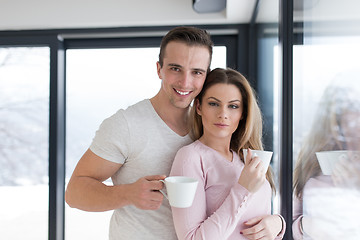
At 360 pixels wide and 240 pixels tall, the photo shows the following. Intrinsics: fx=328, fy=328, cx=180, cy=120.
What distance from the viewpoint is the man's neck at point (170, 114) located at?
1224 millimetres

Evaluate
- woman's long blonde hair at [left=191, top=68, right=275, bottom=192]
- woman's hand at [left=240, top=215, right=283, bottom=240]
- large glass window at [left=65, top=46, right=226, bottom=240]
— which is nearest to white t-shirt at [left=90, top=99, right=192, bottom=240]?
woman's long blonde hair at [left=191, top=68, right=275, bottom=192]

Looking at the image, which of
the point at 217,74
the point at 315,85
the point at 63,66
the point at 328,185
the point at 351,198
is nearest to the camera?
the point at 351,198

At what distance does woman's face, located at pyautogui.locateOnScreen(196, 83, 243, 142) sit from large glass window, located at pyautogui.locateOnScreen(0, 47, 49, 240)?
1.88m

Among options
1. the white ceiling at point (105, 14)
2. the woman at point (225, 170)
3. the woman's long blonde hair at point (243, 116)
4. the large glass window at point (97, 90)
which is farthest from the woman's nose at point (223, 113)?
the large glass window at point (97, 90)

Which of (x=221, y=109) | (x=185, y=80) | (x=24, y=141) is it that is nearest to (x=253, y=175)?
(x=221, y=109)

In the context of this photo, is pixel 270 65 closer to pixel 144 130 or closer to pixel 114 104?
pixel 144 130

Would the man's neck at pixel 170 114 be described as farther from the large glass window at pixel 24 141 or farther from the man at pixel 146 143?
the large glass window at pixel 24 141

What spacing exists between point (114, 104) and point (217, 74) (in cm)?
157

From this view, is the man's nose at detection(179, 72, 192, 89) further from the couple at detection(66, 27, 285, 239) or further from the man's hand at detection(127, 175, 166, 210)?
the man's hand at detection(127, 175, 166, 210)

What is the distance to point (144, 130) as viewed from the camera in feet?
3.80

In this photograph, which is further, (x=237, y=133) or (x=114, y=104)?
(x=114, y=104)

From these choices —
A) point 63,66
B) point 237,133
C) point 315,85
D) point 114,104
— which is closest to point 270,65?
point 237,133

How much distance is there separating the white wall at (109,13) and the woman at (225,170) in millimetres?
1232

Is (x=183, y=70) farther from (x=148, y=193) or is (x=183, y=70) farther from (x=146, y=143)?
(x=148, y=193)
